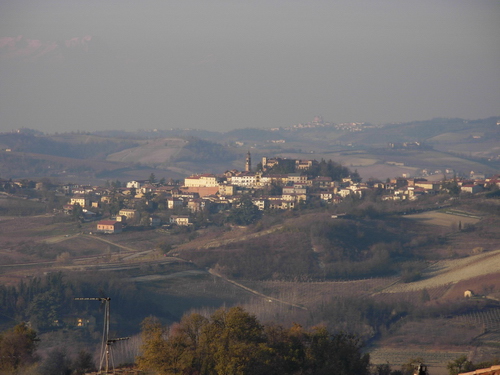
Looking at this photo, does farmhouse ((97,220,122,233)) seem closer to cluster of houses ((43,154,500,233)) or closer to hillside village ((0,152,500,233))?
hillside village ((0,152,500,233))

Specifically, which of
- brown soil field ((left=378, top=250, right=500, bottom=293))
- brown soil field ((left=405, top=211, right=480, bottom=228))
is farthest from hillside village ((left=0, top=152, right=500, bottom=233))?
brown soil field ((left=378, top=250, right=500, bottom=293))

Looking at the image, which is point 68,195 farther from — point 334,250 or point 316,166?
point 334,250

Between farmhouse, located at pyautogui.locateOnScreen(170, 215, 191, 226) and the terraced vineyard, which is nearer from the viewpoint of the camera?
the terraced vineyard

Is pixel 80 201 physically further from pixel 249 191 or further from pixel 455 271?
pixel 455 271

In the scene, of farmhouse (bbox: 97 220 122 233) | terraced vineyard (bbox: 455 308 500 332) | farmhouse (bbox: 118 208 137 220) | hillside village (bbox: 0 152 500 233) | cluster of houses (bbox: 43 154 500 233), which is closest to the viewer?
terraced vineyard (bbox: 455 308 500 332)

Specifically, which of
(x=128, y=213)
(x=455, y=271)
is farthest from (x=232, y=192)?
(x=455, y=271)

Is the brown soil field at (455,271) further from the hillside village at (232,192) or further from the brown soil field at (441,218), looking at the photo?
the hillside village at (232,192)

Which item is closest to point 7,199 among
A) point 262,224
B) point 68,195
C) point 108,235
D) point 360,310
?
point 68,195
